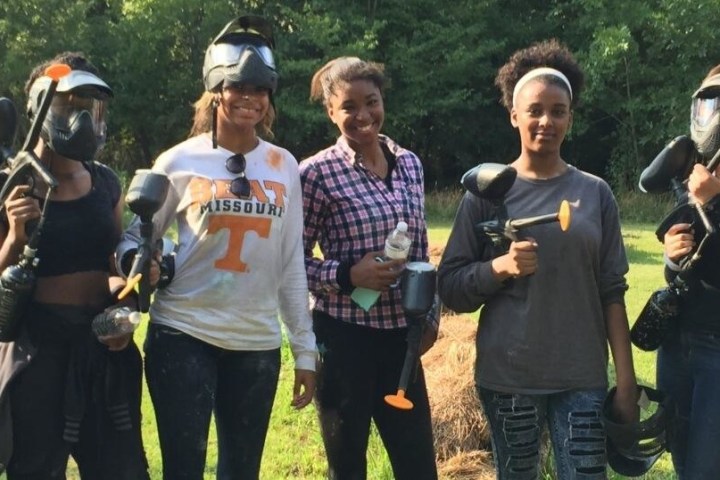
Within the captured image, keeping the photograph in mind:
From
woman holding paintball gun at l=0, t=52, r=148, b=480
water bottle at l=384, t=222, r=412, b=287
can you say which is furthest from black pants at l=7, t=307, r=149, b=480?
water bottle at l=384, t=222, r=412, b=287

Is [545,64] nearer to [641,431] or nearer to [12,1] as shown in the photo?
[641,431]

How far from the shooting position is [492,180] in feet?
11.5

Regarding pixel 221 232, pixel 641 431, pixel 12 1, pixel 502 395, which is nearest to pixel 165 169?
pixel 221 232

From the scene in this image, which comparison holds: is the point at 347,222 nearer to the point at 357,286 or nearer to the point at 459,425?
the point at 357,286

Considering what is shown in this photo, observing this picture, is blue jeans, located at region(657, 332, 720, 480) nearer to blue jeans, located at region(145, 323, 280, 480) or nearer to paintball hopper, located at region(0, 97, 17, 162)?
blue jeans, located at region(145, 323, 280, 480)

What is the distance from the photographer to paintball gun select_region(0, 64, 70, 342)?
129 inches

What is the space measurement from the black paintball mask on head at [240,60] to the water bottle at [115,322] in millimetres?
795

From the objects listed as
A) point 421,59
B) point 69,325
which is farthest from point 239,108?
point 421,59

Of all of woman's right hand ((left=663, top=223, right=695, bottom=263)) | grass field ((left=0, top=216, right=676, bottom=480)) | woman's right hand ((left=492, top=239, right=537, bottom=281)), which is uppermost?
woman's right hand ((left=663, top=223, right=695, bottom=263))

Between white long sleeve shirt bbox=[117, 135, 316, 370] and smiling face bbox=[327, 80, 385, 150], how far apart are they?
18.2 inches

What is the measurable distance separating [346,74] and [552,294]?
54.0 inches

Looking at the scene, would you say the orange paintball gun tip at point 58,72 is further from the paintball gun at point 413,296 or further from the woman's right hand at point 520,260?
the woman's right hand at point 520,260

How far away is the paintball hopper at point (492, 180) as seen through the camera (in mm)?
3500

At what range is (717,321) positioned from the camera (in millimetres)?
3547
